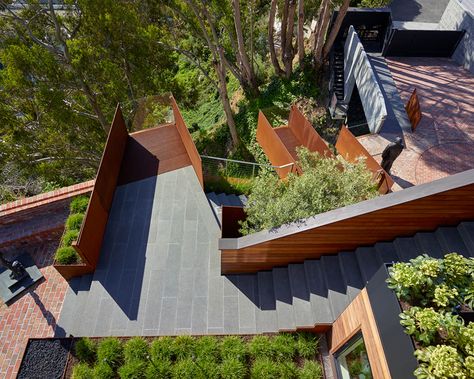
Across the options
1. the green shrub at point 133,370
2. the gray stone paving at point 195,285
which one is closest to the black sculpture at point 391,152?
the gray stone paving at point 195,285

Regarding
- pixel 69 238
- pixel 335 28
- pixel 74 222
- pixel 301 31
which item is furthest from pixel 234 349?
pixel 335 28

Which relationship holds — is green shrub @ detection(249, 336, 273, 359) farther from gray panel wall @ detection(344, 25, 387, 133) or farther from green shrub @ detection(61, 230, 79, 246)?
gray panel wall @ detection(344, 25, 387, 133)

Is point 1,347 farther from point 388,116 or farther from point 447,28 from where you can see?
point 447,28

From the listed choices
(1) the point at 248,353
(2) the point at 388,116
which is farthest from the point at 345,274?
(2) the point at 388,116

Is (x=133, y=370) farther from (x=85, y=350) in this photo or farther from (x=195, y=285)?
(x=195, y=285)

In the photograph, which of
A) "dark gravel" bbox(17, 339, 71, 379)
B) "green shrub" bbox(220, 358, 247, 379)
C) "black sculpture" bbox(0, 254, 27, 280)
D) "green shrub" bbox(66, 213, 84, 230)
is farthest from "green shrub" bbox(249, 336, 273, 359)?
"black sculpture" bbox(0, 254, 27, 280)

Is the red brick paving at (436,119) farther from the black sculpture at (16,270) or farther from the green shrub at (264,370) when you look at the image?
the black sculpture at (16,270)
